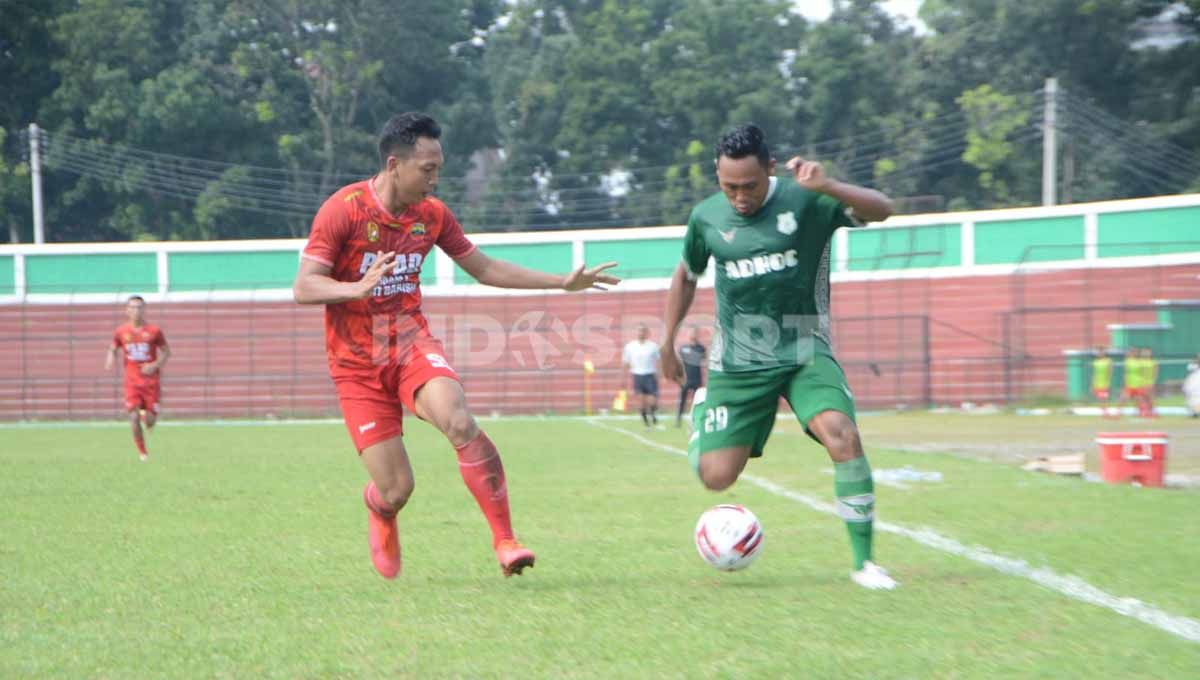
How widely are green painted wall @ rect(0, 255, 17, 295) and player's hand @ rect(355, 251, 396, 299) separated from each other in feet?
120

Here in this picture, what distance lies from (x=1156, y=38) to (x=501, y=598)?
1833 inches

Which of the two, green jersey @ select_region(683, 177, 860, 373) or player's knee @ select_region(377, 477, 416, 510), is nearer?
green jersey @ select_region(683, 177, 860, 373)

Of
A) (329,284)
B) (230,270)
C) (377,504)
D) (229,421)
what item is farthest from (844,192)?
(230,270)

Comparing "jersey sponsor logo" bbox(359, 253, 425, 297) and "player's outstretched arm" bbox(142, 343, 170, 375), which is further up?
"jersey sponsor logo" bbox(359, 253, 425, 297)

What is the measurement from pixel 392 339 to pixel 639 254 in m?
32.9

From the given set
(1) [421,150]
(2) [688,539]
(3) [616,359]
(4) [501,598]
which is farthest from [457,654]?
(3) [616,359]

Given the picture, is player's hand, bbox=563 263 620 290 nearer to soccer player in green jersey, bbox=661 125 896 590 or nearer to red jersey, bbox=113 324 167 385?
soccer player in green jersey, bbox=661 125 896 590

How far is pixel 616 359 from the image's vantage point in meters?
38.6

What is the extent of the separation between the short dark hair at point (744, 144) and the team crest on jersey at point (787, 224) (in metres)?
0.34

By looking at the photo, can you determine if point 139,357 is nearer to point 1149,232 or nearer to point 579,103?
point 1149,232

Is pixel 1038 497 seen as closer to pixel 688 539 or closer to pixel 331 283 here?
pixel 688 539

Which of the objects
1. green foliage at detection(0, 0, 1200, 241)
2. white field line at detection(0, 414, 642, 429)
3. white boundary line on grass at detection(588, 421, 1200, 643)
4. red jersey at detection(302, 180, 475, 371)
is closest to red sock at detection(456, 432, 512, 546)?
red jersey at detection(302, 180, 475, 371)

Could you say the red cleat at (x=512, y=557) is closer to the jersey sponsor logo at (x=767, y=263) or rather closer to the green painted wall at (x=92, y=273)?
the jersey sponsor logo at (x=767, y=263)

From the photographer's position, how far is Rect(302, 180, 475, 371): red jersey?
264 inches
